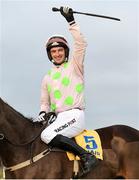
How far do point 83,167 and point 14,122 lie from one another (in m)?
1.58

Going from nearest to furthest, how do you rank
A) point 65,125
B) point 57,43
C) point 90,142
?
point 65,125
point 90,142
point 57,43

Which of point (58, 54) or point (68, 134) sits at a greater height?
point (58, 54)

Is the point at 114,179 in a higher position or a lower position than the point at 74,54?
lower

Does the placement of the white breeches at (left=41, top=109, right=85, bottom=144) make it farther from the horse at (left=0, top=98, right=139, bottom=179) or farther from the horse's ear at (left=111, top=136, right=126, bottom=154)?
the horse's ear at (left=111, top=136, right=126, bottom=154)

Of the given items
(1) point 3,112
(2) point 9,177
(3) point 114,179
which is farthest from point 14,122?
→ (3) point 114,179

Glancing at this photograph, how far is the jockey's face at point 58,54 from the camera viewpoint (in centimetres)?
938

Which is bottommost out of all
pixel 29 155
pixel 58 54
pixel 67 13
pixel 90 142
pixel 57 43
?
pixel 29 155

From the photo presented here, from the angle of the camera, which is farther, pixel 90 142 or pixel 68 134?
pixel 90 142

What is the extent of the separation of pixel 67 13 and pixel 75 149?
2646 mm

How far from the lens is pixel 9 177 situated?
8680mm

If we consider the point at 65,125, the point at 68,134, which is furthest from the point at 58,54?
the point at 68,134

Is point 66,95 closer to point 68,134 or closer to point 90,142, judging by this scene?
point 68,134

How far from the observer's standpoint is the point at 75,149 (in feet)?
28.8

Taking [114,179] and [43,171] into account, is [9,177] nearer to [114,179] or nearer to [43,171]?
[43,171]
